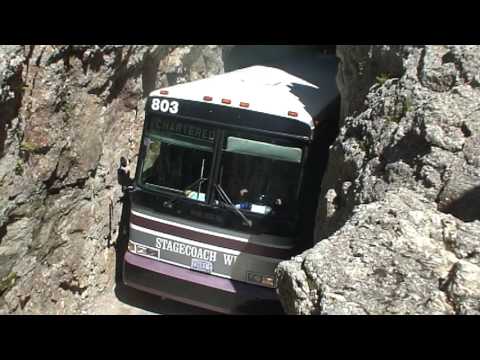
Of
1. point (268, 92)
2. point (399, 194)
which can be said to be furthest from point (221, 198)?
point (399, 194)

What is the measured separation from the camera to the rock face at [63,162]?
5957mm

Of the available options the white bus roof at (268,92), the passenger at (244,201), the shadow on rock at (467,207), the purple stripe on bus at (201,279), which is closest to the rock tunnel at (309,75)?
the white bus roof at (268,92)

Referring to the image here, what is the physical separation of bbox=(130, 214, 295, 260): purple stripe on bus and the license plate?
250 millimetres

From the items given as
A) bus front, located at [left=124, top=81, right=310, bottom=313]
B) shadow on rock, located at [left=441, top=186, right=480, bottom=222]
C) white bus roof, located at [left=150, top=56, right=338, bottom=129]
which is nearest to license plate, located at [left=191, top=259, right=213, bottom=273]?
bus front, located at [left=124, top=81, right=310, bottom=313]

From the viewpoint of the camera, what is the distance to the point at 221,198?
20.2 ft

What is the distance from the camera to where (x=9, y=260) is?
6.04 m

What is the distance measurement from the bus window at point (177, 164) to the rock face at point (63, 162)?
115 cm

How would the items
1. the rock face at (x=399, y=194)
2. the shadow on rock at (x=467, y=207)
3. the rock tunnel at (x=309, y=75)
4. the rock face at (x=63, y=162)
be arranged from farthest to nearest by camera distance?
the rock tunnel at (x=309, y=75)
the rock face at (x=63, y=162)
the shadow on rock at (x=467, y=207)
the rock face at (x=399, y=194)

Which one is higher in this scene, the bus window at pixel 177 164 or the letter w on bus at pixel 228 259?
the bus window at pixel 177 164

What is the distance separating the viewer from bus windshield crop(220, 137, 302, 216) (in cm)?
606

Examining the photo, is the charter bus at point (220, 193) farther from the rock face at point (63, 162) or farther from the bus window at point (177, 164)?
the rock face at point (63, 162)

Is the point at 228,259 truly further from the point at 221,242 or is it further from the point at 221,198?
the point at 221,198

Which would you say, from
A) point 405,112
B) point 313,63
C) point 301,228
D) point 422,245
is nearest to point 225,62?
point 313,63

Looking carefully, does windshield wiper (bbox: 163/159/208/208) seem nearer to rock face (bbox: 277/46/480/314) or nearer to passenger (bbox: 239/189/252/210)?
passenger (bbox: 239/189/252/210)
